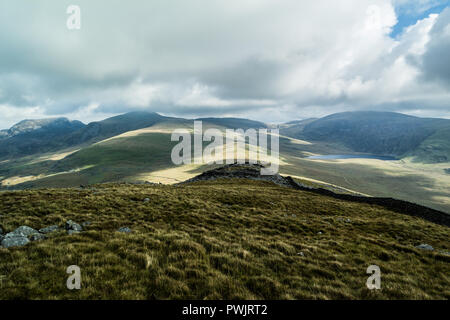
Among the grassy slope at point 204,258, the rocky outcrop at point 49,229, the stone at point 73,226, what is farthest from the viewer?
the stone at point 73,226

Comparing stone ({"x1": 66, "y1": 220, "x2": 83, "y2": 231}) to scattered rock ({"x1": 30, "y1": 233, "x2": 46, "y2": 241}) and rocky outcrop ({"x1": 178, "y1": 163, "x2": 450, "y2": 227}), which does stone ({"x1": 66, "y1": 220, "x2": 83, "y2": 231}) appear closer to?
scattered rock ({"x1": 30, "y1": 233, "x2": 46, "y2": 241})

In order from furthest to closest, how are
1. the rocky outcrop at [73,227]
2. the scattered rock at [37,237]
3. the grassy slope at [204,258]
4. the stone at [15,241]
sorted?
the rocky outcrop at [73,227] < the scattered rock at [37,237] < the stone at [15,241] < the grassy slope at [204,258]

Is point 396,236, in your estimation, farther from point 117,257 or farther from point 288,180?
point 288,180

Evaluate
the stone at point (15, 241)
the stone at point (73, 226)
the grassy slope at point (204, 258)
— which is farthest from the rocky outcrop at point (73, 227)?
the stone at point (15, 241)

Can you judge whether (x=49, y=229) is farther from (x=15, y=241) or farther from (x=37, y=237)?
(x=15, y=241)

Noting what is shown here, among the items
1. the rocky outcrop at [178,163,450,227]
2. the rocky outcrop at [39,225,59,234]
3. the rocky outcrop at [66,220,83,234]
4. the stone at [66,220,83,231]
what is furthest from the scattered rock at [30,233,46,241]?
the rocky outcrop at [178,163,450,227]

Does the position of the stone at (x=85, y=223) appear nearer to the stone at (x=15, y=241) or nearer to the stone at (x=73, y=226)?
the stone at (x=73, y=226)
